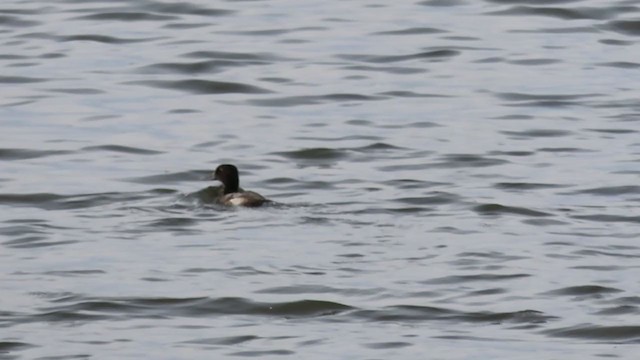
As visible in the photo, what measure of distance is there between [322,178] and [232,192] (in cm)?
107

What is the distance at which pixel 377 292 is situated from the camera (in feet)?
42.0

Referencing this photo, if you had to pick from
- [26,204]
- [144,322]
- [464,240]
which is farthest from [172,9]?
[144,322]

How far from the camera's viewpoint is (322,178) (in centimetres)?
1644

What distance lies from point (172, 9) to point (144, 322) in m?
12.6

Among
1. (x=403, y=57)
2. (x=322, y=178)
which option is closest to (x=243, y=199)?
(x=322, y=178)

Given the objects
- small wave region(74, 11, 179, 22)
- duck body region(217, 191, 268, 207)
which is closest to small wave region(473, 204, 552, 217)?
duck body region(217, 191, 268, 207)

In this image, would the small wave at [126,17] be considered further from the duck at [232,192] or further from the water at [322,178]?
the duck at [232,192]

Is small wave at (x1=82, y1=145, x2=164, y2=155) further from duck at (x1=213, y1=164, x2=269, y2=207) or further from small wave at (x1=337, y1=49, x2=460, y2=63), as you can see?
small wave at (x1=337, y1=49, x2=460, y2=63)

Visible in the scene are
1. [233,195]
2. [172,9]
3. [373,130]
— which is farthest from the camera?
[172,9]

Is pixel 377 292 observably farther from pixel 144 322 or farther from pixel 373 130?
pixel 373 130

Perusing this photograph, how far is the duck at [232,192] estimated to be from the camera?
50.2ft

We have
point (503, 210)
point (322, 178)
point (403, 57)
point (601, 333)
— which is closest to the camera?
point (601, 333)

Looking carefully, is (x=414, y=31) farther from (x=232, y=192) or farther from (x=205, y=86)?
(x=232, y=192)

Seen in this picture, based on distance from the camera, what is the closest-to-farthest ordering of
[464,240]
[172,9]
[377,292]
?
1. [377,292]
2. [464,240]
3. [172,9]
